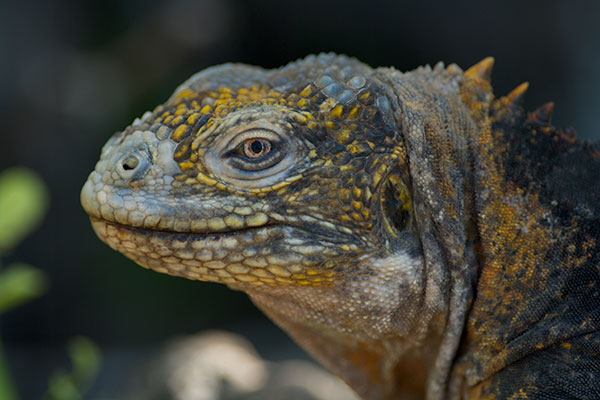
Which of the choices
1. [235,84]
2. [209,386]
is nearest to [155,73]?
[209,386]

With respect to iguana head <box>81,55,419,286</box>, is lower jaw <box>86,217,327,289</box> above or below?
below

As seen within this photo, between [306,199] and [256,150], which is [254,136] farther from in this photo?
[306,199]

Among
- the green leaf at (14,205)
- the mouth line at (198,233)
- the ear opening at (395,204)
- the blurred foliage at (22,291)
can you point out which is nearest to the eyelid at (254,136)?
the mouth line at (198,233)

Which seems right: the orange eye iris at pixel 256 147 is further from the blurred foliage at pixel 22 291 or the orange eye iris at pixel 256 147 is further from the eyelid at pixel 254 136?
the blurred foliage at pixel 22 291

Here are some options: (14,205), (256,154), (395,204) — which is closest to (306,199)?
(256,154)

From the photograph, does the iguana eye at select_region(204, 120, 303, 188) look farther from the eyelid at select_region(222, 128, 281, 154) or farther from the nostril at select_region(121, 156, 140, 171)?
the nostril at select_region(121, 156, 140, 171)

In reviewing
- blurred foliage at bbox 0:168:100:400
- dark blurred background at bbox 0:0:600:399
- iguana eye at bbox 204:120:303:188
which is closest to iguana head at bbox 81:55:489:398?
iguana eye at bbox 204:120:303:188
